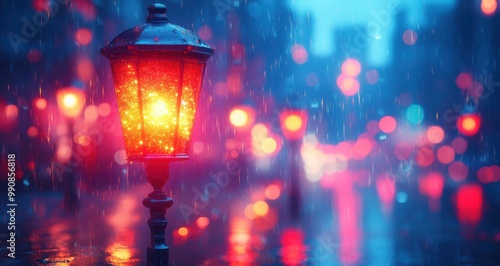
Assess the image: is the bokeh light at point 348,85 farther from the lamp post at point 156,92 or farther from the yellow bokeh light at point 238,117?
the lamp post at point 156,92

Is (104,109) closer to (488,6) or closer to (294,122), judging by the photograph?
(294,122)

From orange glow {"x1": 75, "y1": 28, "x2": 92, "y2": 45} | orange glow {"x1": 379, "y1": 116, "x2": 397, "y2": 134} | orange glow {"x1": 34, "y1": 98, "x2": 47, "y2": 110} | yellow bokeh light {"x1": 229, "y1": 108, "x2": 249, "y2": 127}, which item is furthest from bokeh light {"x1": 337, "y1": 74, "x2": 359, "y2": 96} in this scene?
orange glow {"x1": 34, "y1": 98, "x2": 47, "y2": 110}

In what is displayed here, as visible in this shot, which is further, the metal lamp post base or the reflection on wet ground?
the reflection on wet ground

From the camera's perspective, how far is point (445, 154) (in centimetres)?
6188

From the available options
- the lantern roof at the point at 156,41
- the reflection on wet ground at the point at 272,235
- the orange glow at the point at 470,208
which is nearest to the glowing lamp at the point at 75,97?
the reflection on wet ground at the point at 272,235

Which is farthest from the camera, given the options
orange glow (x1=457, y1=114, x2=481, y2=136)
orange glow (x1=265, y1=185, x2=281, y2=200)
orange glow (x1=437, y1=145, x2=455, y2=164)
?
orange glow (x1=437, y1=145, x2=455, y2=164)

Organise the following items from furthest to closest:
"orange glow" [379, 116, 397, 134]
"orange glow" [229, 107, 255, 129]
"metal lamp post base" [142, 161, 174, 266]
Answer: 1. "orange glow" [379, 116, 397, 134]
2. "orange glow" [229, 107, 255, 129]
3. "metal lamp post base" [142, 161, 174, 266]

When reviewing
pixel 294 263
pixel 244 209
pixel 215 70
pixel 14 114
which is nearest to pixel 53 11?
pixel 14 114

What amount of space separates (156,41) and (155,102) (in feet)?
1.52

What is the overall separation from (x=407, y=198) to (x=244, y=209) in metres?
7.47

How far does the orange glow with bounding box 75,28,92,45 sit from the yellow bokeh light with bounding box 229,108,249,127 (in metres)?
10.5

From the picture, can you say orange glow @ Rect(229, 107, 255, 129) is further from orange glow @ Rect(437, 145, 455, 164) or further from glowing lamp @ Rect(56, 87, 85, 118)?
orange glow @ Rect(437, 145, 455, 164)

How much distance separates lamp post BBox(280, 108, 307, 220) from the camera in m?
18.8

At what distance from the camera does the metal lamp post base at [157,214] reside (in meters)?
5.27
